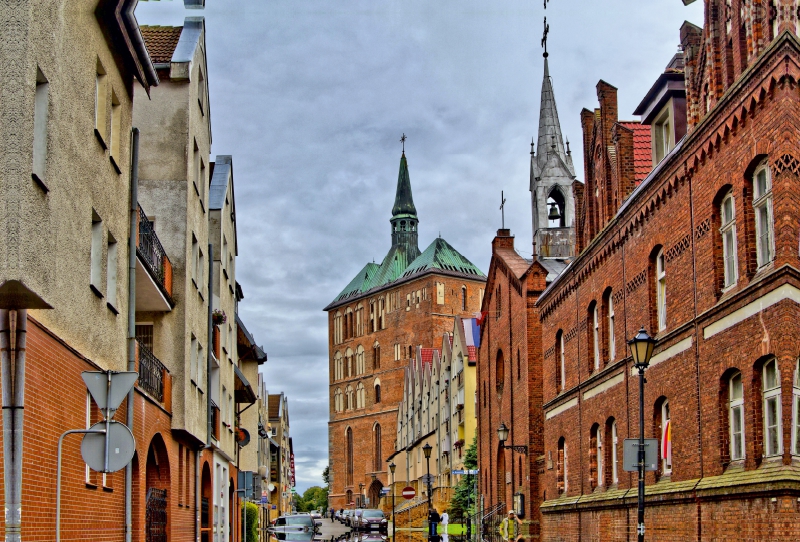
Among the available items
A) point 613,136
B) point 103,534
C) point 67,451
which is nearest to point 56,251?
point 67,451

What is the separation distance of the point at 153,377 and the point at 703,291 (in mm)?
9847

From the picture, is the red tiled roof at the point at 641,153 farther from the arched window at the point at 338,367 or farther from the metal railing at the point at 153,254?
the arched window at the point at 338,367

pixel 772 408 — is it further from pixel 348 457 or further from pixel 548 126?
pixel 348 457

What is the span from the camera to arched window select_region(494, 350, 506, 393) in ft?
131

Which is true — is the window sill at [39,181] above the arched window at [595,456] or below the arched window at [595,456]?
above

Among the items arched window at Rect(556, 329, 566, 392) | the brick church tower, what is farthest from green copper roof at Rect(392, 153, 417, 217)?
arched window at Rect(556, 329, 566, 392)

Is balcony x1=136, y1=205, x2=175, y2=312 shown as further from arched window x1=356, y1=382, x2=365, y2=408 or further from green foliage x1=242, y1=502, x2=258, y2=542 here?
arched window x1=356, y1=382, x2=365, y2=408

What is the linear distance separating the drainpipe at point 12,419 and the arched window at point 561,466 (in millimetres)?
20364

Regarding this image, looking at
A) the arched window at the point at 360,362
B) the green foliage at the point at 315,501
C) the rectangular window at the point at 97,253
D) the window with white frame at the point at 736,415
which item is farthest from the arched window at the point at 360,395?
the rectangular window at the point at 97,253

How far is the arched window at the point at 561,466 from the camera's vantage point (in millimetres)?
29131

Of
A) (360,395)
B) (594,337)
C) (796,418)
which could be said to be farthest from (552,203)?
(360,395)

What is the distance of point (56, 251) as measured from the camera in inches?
458

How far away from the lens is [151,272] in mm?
19016

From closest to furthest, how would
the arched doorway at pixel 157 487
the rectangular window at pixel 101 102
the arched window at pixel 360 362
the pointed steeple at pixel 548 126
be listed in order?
the rectangular window at pixel 101 102 → the arched doorway at pixel 157 487 → the pointed steeple at pixel 548 126 → the arched window at pixel 360 362
